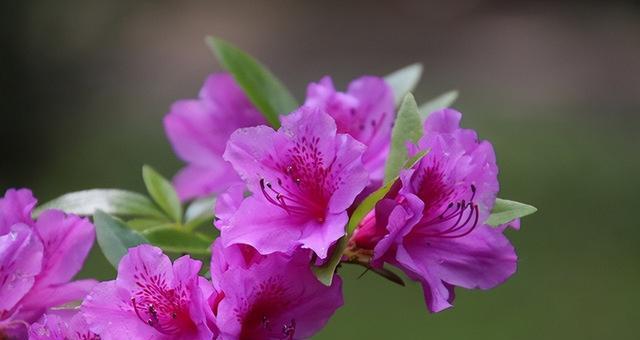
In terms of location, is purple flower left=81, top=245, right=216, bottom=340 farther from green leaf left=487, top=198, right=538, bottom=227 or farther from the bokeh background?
the bokeh background

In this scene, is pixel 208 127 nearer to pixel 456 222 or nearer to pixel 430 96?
pixel 456 222

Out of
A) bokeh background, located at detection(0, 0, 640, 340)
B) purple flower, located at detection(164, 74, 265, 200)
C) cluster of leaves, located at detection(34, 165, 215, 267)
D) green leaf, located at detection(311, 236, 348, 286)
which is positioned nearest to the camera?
green leaf, located at detection(311, 236, 348, 286)

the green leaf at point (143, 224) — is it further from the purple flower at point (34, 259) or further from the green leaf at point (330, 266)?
the green leaf at point (330, 266)

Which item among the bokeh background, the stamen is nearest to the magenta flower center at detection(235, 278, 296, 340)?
the stamen

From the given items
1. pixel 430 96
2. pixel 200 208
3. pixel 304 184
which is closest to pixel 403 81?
pixel 200 208

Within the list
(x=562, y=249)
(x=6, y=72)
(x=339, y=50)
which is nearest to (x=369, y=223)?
(x=562, y=249)

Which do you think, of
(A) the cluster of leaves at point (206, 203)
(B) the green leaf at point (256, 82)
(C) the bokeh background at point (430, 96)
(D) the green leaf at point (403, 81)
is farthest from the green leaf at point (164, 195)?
(C) the bokeh background at point (430, 96)

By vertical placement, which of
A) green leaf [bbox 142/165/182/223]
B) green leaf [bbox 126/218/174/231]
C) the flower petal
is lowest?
green leaf [bbox 126/218/174/231]
